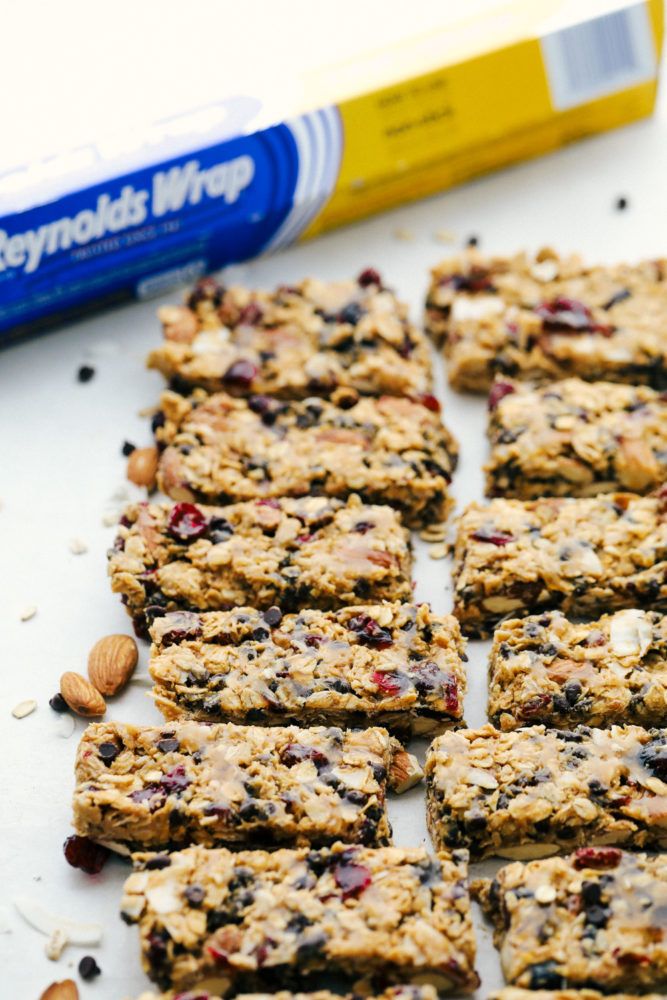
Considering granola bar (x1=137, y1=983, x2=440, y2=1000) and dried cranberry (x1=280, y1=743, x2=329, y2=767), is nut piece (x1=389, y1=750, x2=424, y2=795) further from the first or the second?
granola bar (x1=137, y1=983, x2=440, y2=1000)

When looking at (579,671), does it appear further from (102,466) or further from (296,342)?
(102,466)

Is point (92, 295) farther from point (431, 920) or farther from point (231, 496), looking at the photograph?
point (431, 920)

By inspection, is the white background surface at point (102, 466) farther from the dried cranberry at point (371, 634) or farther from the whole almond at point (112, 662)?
the dried cranberry at point (371, 634)

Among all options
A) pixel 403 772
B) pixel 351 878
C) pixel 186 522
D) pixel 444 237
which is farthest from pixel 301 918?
pixel 444 237

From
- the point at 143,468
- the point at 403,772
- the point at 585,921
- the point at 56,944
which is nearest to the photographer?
the point at 585,921

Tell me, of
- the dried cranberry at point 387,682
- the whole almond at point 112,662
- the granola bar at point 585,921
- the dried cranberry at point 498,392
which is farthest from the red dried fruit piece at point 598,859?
the dried cranberry at point 498,392

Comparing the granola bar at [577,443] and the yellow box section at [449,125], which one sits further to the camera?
the yellow box section at [449,125]
